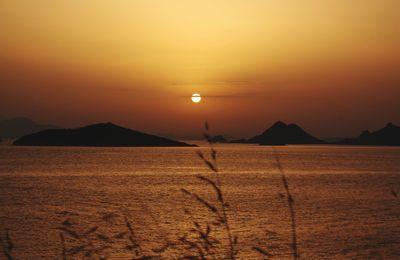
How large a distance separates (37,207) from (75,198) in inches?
275

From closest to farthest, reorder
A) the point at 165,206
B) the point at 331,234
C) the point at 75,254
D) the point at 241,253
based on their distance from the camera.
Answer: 1. the point at 75,254
2. the point at 241,253
3. the point at 331,234
4. the point at 165,206

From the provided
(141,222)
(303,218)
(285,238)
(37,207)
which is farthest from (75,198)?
(285,238)

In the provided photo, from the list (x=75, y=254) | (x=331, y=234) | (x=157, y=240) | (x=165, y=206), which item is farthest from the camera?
(x=165, y=206)

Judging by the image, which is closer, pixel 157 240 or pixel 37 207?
pixel 157 240

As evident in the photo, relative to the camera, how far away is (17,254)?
16.0 metres

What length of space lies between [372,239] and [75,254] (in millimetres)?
11057

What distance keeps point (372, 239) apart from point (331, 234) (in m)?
1.92

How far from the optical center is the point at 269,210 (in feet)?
101

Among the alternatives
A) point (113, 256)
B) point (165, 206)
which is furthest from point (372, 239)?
point (165, 206)

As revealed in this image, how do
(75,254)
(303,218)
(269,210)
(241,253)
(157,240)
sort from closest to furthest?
(75,254) → (241,253) → (157,240) → (303,218) → (269,210)

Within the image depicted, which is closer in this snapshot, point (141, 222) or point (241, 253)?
point (241, 253)

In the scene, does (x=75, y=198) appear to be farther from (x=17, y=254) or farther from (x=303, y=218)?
(x=17, y=254)

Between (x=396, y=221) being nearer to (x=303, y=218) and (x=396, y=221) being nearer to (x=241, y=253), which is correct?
(x=303, y=218)

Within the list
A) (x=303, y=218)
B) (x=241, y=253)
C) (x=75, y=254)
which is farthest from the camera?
(x=303, y=218)
